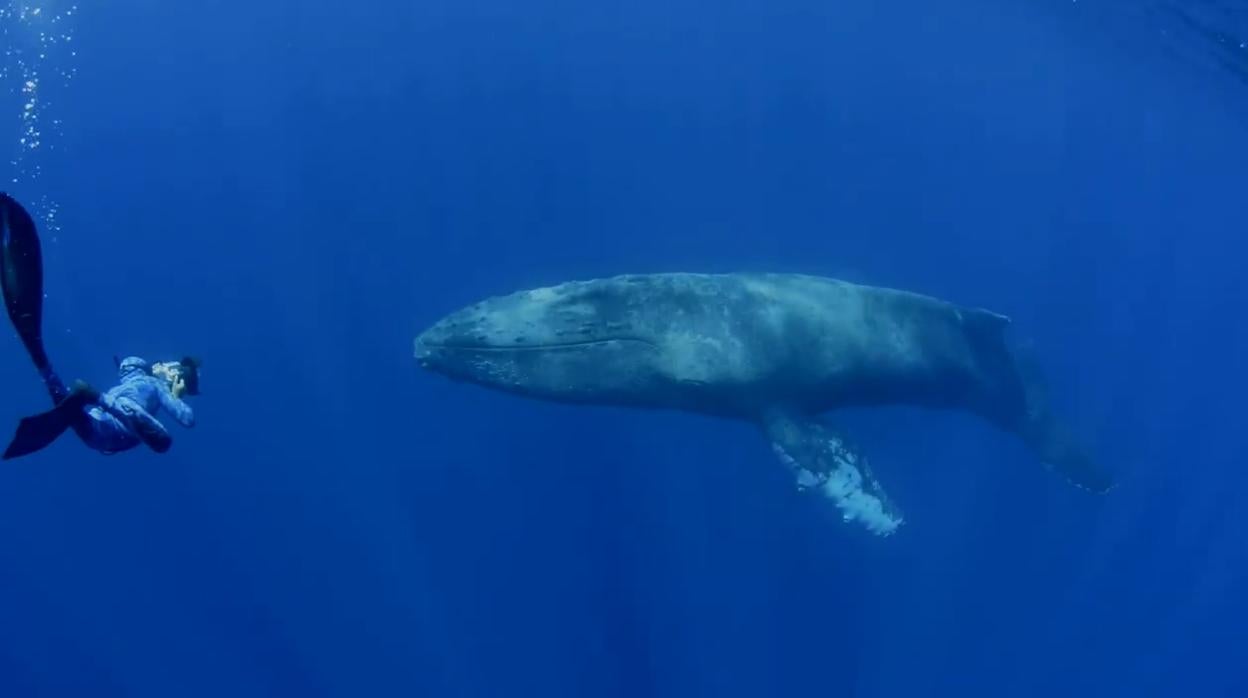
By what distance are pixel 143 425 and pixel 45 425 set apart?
67 centimetres

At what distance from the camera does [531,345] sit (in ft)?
37.9

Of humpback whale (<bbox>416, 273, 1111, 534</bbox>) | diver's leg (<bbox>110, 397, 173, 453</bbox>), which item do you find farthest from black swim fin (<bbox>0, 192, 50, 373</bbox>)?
humpback whale (<bbox>416, 273, 1111, 534</bbox>)

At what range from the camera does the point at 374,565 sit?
18.1 metres

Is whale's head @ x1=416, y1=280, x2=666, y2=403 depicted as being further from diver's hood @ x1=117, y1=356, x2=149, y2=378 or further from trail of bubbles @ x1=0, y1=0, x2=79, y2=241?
trail of bubbles @ x1=0, y1=0, x2=79, y2=241

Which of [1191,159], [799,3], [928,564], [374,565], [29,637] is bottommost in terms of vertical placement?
[29,637]

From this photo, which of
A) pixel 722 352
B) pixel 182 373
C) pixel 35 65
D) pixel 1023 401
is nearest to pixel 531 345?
pixel 722 352

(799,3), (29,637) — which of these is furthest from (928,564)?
(799,3)

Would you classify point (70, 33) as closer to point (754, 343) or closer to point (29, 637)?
point (29, 637)

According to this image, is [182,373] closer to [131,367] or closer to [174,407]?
[131,367]

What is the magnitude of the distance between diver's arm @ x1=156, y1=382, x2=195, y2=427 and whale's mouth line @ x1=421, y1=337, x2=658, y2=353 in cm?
393

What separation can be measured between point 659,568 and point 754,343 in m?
5.60

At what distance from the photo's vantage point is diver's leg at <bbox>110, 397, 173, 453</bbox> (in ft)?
21.4

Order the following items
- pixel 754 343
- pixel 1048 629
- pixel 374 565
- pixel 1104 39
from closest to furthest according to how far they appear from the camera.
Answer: pixel 754 343 → pixel 374 565 → pixel 1048 629 → pixel 1104 39

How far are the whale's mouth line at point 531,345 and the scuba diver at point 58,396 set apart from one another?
3908mm
